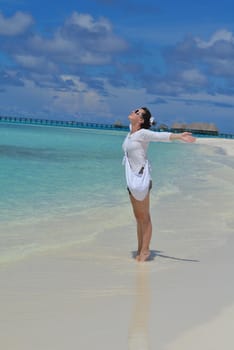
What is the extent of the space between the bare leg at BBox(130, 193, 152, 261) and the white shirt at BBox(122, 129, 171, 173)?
36cm

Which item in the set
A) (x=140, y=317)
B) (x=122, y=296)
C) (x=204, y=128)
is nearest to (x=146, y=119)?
(x=122, y=296)

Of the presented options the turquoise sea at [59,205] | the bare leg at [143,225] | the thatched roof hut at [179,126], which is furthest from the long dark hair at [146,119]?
the thatched roof hut at [179,126]

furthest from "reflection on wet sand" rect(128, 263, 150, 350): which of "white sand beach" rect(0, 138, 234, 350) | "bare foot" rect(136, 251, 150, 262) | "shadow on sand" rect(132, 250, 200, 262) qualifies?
"shadow on sand" rect(132, 250, 200, 262)

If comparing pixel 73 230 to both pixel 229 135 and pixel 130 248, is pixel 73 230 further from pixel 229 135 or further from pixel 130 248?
pixel 229 135

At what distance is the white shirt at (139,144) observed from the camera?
589 centimetres

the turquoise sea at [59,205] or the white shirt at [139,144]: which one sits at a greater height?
the white shirt at [139,144]

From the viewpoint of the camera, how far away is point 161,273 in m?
5.65

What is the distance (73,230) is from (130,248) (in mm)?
1316

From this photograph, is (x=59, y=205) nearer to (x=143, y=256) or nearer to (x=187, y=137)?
(x=143, y=256)

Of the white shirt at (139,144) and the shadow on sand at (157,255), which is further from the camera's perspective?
the shadow on sand at (157,255)

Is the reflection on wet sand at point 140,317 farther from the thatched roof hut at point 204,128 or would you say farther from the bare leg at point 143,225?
the thatched roof hut at point 204,128

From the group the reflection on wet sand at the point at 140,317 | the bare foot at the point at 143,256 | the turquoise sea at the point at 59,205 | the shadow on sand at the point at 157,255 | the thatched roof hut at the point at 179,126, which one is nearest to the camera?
the reflection on wet sand at the point at 140,317

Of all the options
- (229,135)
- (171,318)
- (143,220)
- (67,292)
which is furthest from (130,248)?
(229,135)

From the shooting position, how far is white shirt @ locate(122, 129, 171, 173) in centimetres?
589
